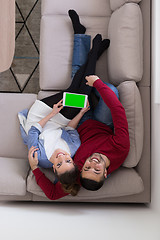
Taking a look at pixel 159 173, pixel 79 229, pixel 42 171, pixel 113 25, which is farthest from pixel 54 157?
pixel 113 25

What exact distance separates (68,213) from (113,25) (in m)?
1.21

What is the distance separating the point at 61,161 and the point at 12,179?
345 millimetres

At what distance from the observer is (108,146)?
1.64 m

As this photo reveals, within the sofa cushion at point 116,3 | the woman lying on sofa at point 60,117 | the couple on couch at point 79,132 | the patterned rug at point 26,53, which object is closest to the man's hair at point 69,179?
the couple on couch at point 79,132

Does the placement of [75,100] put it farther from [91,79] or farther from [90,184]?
[90,184]

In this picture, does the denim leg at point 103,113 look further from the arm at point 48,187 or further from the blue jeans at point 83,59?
the arm at point 48,187

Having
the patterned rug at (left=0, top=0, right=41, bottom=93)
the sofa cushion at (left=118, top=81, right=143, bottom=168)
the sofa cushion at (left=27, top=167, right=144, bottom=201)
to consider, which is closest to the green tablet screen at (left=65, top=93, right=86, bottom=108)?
the sofa cushion at (left=118, top=81, right=143, bottom=168)

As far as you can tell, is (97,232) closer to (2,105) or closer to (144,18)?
(2,105)

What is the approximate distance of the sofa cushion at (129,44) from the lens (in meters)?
1.72

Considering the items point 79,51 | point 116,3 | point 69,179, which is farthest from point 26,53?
point 69,179

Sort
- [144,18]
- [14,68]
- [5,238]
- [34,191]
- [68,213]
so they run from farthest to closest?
[14,68] → [144,18] → [34,191] → [68,213] → [5,238]

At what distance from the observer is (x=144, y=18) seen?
69.2 inches

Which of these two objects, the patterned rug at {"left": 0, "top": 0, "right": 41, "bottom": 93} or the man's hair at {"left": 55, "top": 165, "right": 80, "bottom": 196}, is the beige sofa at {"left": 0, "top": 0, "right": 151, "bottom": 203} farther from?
the patterned rug at {"left": 0, "top": 0, "right": 41, "bottom": 93}

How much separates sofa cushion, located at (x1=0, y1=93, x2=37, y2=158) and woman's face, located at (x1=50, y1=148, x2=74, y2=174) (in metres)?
0.33
